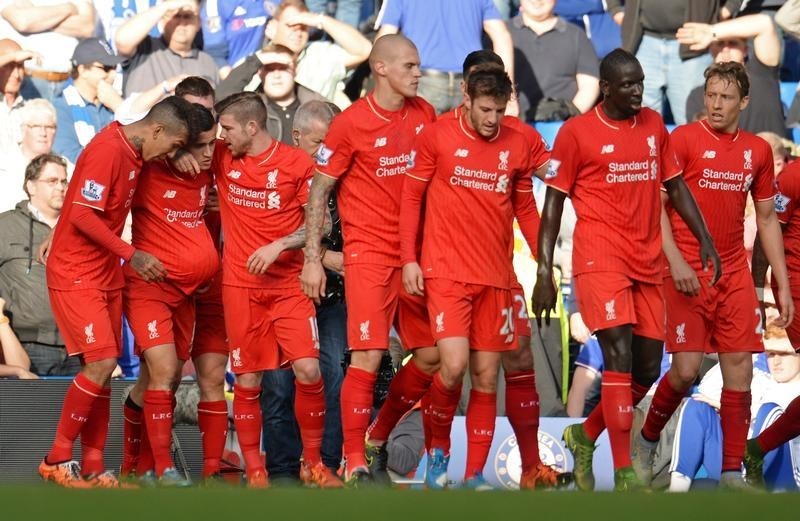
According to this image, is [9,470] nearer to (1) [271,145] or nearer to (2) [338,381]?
(2) [338,381]

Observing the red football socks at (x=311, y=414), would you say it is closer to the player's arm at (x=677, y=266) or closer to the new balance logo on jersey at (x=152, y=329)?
the new balance logo on jersey at (x=152, y=329)

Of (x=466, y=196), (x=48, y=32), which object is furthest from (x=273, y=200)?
(x=48, y=32)

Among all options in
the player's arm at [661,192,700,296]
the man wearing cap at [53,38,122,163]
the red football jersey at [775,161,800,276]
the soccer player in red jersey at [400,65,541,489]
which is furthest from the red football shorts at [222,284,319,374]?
the man wearing cap at [53,38,122,163]

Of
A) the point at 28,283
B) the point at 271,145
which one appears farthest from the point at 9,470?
the point at 271,145

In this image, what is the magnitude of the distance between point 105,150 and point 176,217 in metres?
0.76

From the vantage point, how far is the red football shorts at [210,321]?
10469 mm

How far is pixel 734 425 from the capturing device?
10.3 meters

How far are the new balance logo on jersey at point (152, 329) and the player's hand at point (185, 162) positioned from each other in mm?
1026

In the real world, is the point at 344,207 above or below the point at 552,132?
below

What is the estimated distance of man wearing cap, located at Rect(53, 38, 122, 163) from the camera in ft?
47.3

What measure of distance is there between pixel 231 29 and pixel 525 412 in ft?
21.8

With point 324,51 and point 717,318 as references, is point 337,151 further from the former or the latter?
point 324,51

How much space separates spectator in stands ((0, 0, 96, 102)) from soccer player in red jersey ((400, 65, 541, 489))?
6.20 meters

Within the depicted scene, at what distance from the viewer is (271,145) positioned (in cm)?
1035
